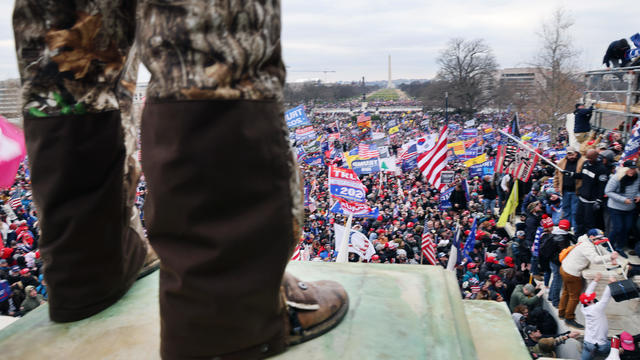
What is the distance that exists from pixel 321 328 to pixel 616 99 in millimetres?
11429

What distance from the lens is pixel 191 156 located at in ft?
4.08

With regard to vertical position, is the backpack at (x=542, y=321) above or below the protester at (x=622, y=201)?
below

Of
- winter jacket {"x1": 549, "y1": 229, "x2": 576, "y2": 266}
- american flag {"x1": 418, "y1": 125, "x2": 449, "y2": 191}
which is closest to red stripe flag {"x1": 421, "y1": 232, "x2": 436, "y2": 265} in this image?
winter jacket {"x1": 549, "y1": 229, "x2": 576, "y2": 266}

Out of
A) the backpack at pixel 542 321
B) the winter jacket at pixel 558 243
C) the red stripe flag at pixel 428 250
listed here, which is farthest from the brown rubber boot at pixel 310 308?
the red stripe flag at pixel 428 250

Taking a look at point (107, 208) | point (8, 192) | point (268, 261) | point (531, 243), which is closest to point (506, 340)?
point (268, 261)

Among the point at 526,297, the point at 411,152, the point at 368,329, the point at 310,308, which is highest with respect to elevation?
the point at 310,308

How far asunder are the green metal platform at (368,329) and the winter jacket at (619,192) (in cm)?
600

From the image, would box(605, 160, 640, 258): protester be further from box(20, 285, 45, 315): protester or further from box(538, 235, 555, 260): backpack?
box(20, 285, 45, 315): protester

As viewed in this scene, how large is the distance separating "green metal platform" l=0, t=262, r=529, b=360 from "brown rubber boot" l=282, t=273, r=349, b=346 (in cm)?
3

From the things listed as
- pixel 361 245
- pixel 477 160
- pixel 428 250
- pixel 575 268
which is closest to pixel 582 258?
pixel 575 268

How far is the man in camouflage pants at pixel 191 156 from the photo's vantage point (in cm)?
123

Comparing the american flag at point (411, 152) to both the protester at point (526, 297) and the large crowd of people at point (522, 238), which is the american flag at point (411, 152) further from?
the protester at point (526, 297)

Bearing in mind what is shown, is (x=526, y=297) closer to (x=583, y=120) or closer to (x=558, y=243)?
(x=558, y=243)

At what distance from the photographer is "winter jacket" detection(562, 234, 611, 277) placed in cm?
636
